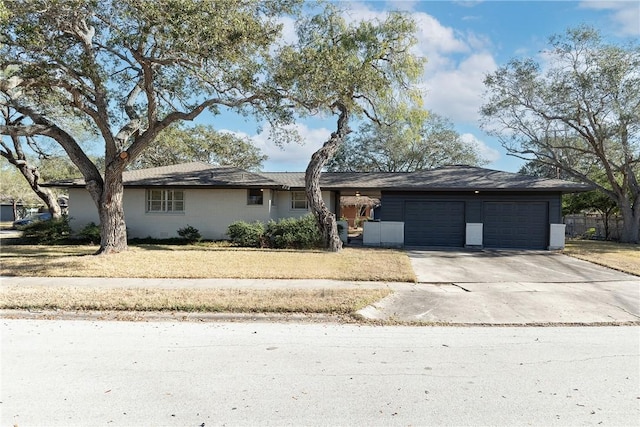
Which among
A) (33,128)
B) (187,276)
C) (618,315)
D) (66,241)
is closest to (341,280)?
(187,276)

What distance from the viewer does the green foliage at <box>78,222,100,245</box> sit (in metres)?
18.1

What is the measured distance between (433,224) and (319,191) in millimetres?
5386

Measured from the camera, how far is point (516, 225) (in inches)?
→ 708

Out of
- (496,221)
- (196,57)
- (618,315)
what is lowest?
(618,315)

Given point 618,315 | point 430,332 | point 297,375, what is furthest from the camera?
point 618,315

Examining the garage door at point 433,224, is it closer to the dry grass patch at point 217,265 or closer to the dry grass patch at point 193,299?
the dry grass patch at point 217,265

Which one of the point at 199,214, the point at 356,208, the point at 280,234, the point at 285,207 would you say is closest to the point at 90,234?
the point at 199,214

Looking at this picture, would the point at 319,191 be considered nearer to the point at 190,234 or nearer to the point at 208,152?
the point at 190,234

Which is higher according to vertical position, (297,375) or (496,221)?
(496,221)

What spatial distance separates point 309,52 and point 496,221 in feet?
36.8

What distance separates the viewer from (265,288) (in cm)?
895

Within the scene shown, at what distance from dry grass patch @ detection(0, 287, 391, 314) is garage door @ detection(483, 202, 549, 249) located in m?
11.1

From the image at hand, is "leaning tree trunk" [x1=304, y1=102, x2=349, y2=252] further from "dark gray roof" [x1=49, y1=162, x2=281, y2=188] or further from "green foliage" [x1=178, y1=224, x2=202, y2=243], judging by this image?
"green foliage" [x1=178, y1=224, x2=202, y2=243]

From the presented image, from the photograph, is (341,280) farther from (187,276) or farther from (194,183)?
(194,183)
